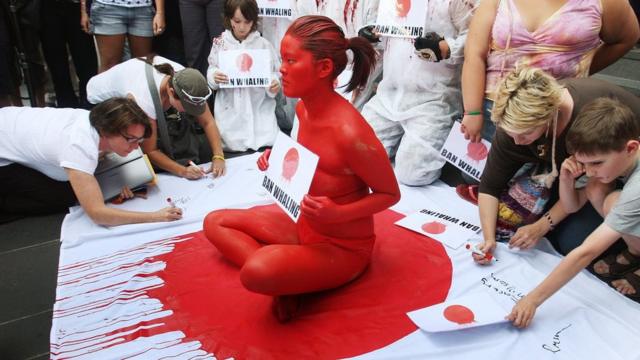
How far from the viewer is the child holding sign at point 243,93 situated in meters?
3.02

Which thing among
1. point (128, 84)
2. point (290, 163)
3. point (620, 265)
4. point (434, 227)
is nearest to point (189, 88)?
point (128, 84)

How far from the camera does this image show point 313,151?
155 cm

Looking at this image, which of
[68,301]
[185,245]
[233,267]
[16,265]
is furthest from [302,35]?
[16,265]

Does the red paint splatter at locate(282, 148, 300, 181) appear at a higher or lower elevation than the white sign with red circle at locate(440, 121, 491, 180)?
higher

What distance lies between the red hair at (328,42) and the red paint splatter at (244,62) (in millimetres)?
1675

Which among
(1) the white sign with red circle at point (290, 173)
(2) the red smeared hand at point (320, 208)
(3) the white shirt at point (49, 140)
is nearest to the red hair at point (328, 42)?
(1) the white sign with red circle at point (290, 173)

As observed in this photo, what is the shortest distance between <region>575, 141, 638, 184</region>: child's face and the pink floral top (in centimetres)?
67

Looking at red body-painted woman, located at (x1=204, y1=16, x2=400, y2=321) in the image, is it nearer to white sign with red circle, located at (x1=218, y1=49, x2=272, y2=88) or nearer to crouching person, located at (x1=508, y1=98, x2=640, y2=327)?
crouching person, located at (x1=508, y1=98, x2=640, y2=327)

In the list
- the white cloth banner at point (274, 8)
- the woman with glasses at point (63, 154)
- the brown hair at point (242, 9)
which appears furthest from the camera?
the white cloth banner at point (274, 8)

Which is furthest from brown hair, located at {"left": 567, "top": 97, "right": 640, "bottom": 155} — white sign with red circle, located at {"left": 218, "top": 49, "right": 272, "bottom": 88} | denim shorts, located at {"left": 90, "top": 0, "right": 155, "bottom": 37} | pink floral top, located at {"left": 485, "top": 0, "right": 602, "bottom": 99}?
denim shorts, located at {"left": 90, "top": 0, "right": 155, "bottom": 37}

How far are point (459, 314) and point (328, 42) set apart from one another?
980 millimetres

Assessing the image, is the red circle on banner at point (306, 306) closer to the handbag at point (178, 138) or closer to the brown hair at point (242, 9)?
the handbag at point (178, 138)

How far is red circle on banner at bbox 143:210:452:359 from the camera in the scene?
4.96ft

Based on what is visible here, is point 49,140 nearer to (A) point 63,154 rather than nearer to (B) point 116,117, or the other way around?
(A) point 63,154
